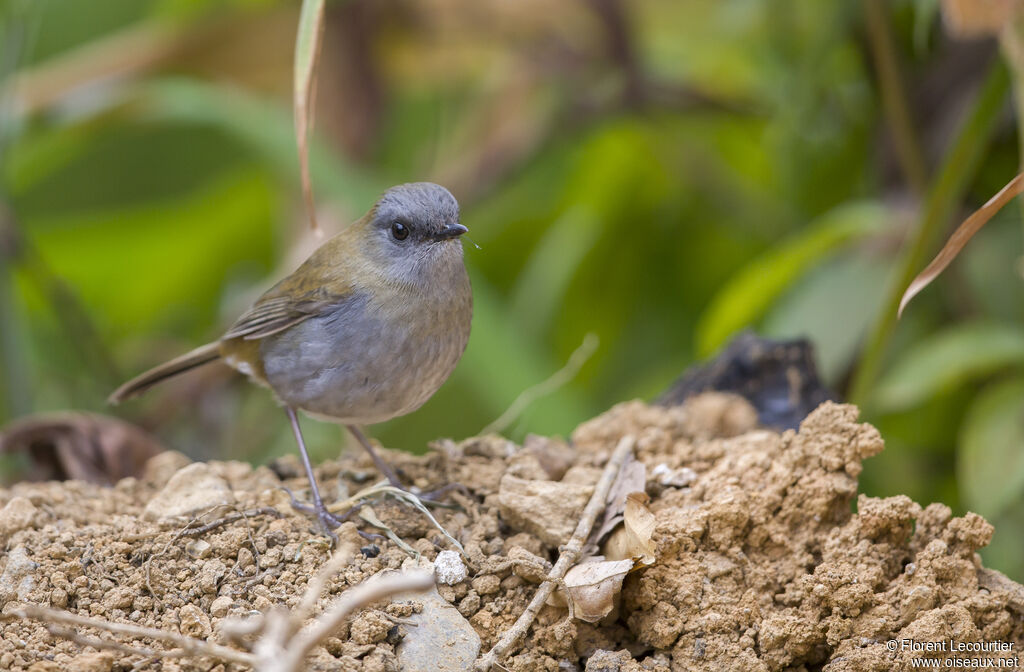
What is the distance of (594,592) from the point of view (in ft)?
6.77

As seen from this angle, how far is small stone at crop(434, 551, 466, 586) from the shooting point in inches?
85.4

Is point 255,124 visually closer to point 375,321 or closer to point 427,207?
point 427,207

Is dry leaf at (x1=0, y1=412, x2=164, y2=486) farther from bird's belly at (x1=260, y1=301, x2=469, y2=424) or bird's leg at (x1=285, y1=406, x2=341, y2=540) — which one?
bird's leg at (x1=285, y1=406, x2=341, y2=540)

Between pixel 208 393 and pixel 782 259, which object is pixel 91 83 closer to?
pixel 208 393

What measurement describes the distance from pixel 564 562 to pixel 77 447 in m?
1.68

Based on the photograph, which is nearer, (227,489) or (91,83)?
(227,489)

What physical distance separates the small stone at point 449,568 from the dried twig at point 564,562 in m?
0.17

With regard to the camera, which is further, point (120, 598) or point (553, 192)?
point (553, 192)

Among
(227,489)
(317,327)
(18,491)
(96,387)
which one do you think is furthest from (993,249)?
(96,387)

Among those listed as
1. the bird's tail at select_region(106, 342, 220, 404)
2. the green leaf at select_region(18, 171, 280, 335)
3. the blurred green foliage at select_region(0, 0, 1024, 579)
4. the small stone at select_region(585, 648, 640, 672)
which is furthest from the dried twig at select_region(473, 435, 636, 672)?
the green leaf at select_region(18, 171, 280, 335)

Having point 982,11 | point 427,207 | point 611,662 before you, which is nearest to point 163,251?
point 427,207

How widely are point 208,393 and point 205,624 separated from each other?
2.70m

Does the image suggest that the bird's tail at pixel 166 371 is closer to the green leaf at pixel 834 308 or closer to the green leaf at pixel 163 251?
the green leaf at pixel 834 308

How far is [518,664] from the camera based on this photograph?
79.0 inches
